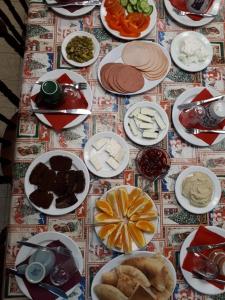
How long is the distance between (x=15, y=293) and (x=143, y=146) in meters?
0.85

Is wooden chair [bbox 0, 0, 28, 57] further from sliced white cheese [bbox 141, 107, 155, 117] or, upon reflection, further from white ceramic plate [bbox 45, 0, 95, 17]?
sliced white cheese [bbox 141, 107, 155, 117]

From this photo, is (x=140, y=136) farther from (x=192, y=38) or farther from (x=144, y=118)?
(x=192, y=38)

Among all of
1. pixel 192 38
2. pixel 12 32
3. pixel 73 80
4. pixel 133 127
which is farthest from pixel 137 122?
pixel 12 32

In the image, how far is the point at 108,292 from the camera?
4.42 feet

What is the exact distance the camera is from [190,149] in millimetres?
1618

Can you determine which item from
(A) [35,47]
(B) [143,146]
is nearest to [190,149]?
(B) [143,146]

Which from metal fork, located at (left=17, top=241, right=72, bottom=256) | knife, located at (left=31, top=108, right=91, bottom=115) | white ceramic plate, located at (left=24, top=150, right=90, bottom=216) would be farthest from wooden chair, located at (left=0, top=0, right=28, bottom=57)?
metal fork, located at (left=17, top=241, right=72, bottom=256)

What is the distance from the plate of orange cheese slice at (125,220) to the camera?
57.2 inches

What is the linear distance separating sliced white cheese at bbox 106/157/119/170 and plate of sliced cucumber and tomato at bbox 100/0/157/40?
629 mm

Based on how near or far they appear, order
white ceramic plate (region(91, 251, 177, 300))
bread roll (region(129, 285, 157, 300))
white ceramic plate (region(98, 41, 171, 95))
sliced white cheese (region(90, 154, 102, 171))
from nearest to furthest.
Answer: bread roll (region(129, 285, 157, 300)) < white ceramic plate (region(91, 251, 177, 300)) < sliced white cheese (region(90, 154, 102, 171)) < white ceramic plate (region(98, 41, 171, 95))

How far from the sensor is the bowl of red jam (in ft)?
5.02

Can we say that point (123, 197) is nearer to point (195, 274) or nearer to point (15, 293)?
point (195, 274)

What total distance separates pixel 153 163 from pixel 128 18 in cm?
76

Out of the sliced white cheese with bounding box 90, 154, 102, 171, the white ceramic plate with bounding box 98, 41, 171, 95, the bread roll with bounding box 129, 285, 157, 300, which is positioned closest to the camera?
the bread roll with bounding box 129, 285, 157, 300
